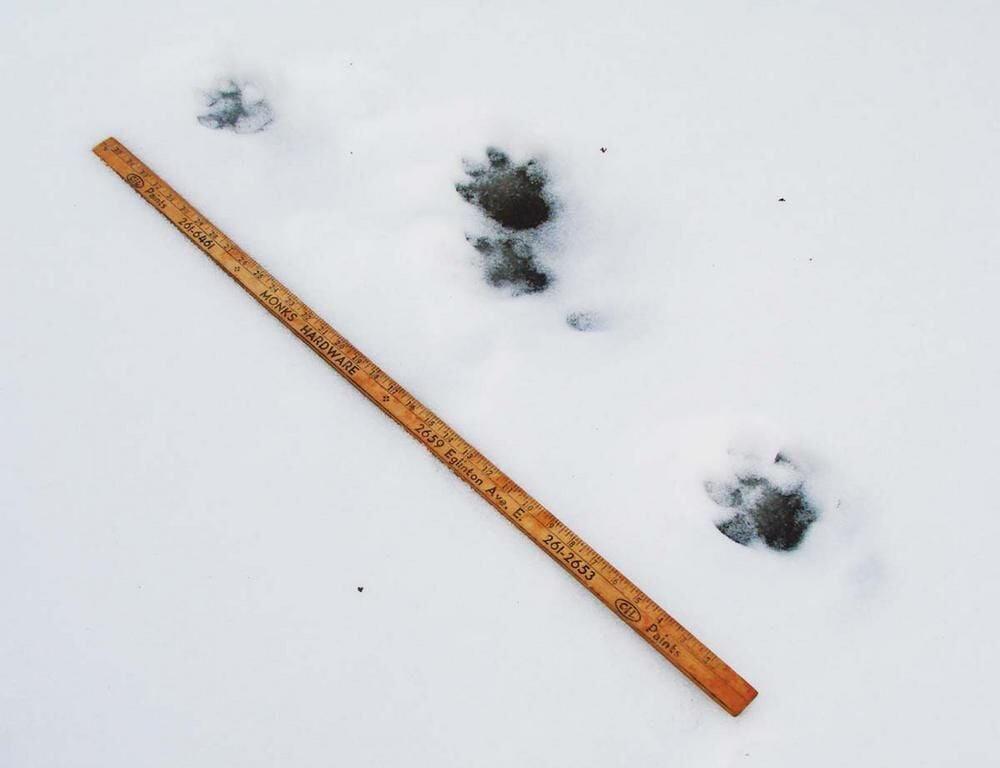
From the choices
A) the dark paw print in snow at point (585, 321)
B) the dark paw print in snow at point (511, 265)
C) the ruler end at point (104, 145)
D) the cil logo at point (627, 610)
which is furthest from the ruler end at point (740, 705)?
the ruler end at point (104, 145)

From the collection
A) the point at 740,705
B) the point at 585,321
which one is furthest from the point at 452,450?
the point at 740,705

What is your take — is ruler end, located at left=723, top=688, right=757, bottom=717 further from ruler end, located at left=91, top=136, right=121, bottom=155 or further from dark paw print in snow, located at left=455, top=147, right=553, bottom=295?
ruler end, located at left=91, top=136, right=121, bottom=155

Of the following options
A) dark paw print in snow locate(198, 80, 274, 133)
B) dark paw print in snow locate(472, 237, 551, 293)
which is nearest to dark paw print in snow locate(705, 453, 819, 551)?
dark paw print in snow locate(472, 237, 551, 293)

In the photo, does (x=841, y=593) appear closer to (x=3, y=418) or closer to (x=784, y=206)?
(x=784, y=206)

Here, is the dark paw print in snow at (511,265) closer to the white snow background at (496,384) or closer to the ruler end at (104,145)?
the white snow background at (496,384)

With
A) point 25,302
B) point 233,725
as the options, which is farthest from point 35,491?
point 233,725
